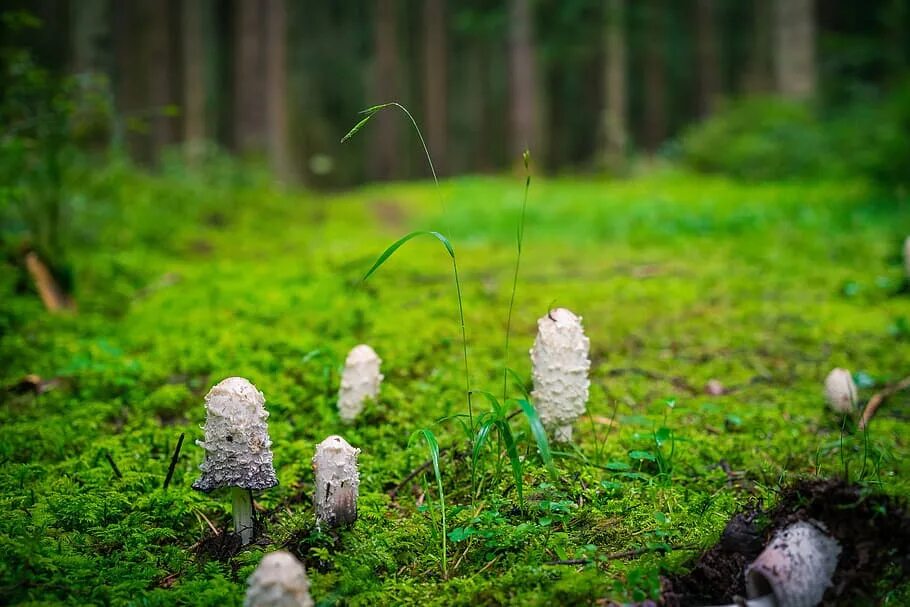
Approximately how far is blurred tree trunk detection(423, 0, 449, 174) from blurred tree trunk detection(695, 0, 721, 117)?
27.3ft

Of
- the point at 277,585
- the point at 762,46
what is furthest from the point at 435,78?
the point at 277,585

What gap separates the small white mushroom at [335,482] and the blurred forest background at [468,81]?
11.3ft


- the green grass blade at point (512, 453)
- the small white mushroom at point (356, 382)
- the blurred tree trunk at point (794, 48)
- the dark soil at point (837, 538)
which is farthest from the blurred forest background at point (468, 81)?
the dark soil at point (837, 538)

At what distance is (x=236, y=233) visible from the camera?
8664 millimetres

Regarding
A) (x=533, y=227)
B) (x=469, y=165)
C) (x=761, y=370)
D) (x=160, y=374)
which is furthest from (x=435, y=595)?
(x=469, y=165)

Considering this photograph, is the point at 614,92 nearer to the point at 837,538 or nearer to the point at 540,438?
the point at 540,438

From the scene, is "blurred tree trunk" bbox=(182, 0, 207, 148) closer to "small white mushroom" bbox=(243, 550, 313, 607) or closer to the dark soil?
"small white mushroom" bbox=(243, 550, 313, 607)

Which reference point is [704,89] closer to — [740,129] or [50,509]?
[740,129]

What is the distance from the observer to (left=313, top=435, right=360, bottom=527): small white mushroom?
2445mm

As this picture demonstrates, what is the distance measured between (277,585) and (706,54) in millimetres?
24323

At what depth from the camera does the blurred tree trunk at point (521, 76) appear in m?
17.2

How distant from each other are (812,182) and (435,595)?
10.7m

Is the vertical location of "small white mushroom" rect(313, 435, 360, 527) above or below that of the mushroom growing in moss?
below

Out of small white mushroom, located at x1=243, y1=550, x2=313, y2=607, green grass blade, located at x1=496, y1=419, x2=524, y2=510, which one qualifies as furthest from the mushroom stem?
green grass blade, located at x1=496, y1=419, x2=524, y2=510
